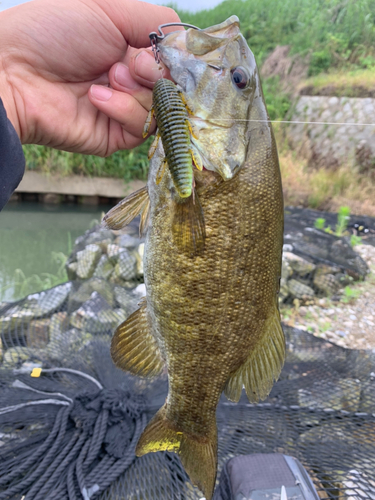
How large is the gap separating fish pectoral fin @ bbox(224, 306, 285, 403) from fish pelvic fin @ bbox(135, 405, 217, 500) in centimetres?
26

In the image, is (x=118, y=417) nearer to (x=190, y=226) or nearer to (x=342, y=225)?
(x=190, y=226)

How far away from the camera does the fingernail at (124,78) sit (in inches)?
65.8

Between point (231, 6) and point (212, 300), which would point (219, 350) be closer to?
point (212, 300)

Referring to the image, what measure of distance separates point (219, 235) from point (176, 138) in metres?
0.36

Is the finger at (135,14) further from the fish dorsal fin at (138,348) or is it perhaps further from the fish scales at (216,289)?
the fish dorsal fin at (138,348)

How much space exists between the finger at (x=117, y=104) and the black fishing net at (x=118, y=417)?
1.65m

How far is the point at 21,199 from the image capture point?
10633 millimetres

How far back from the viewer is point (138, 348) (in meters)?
1.46

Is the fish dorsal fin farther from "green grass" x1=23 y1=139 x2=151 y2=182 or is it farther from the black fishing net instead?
"green grass" x1=23 y1=139 x2=151 y2=182

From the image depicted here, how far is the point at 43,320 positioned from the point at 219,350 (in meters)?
2.28

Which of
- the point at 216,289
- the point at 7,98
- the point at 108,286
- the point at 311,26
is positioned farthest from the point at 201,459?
the point at 311,26

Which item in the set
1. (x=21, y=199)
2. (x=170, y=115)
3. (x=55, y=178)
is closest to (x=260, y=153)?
(x=170, y=115)

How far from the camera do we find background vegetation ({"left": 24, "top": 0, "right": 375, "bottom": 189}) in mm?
10227

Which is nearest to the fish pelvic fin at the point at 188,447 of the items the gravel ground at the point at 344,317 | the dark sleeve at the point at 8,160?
the dark sleeve at the point at 8,160
